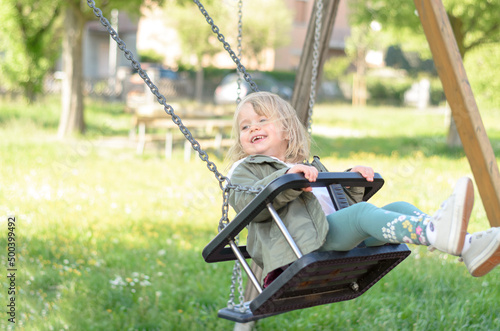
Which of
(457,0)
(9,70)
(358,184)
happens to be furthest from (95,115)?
(358,184)

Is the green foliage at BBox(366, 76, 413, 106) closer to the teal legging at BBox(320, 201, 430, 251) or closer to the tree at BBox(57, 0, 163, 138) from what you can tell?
the tree at BBox(57, 0, 163, 138)

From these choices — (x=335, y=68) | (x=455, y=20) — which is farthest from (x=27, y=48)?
(x=335, y=68)

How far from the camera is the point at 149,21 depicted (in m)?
35.1

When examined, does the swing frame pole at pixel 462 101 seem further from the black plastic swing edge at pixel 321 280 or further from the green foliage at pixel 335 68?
the green foliage at pixel 335 68

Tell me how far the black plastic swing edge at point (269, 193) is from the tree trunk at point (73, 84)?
10397 millimetres

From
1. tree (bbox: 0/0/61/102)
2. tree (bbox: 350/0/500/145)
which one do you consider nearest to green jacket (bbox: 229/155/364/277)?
tree (bbox: 350/0/500/145)

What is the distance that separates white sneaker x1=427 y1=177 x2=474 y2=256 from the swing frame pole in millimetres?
1381

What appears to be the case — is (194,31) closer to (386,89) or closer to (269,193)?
(386,89)

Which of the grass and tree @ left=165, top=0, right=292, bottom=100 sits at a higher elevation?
tree @ left=165, top=0, right=292, bottom=100

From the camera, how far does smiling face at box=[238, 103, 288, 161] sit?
2.87 metres

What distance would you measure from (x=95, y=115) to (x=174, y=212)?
10465mm

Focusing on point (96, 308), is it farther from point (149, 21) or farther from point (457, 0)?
point (149, 21)

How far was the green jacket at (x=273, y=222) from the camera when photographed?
2.42 metres

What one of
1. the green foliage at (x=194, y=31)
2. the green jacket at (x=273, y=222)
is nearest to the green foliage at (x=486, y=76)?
the green jacket at (x=273, y=222)
